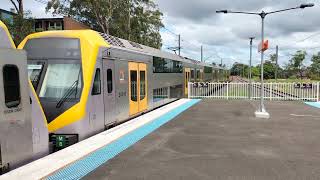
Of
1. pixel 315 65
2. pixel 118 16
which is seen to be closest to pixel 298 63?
pixel 315 65

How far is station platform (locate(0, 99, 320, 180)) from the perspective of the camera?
6699 mm

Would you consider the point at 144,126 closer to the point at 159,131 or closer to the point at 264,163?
the point at 159,131

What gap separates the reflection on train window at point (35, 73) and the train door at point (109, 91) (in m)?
1.85

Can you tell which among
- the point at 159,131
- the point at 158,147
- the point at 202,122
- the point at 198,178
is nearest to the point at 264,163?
the point at 198,178

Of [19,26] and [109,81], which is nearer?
[109,81]

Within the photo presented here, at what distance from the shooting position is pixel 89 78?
32.0 ft

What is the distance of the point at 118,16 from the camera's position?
141 ft

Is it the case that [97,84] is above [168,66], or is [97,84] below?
below

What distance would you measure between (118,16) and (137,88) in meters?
30.1

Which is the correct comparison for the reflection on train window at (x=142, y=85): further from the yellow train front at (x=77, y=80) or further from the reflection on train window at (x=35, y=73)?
Answer: the reflection on train window at (x=35, y=73)

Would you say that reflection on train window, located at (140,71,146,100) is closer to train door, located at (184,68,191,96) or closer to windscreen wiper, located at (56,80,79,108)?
windscreen wiper, located at (56,80,79,108)

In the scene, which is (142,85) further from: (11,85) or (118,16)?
(118,16)

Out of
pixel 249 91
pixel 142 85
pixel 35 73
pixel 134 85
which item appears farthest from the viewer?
pixel 249 91

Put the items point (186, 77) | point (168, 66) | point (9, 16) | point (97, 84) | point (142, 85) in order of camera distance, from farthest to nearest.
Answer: point (9, 16) → point (186, 77) → point (168, 66) → point (142, 85) → point (97, 84)
